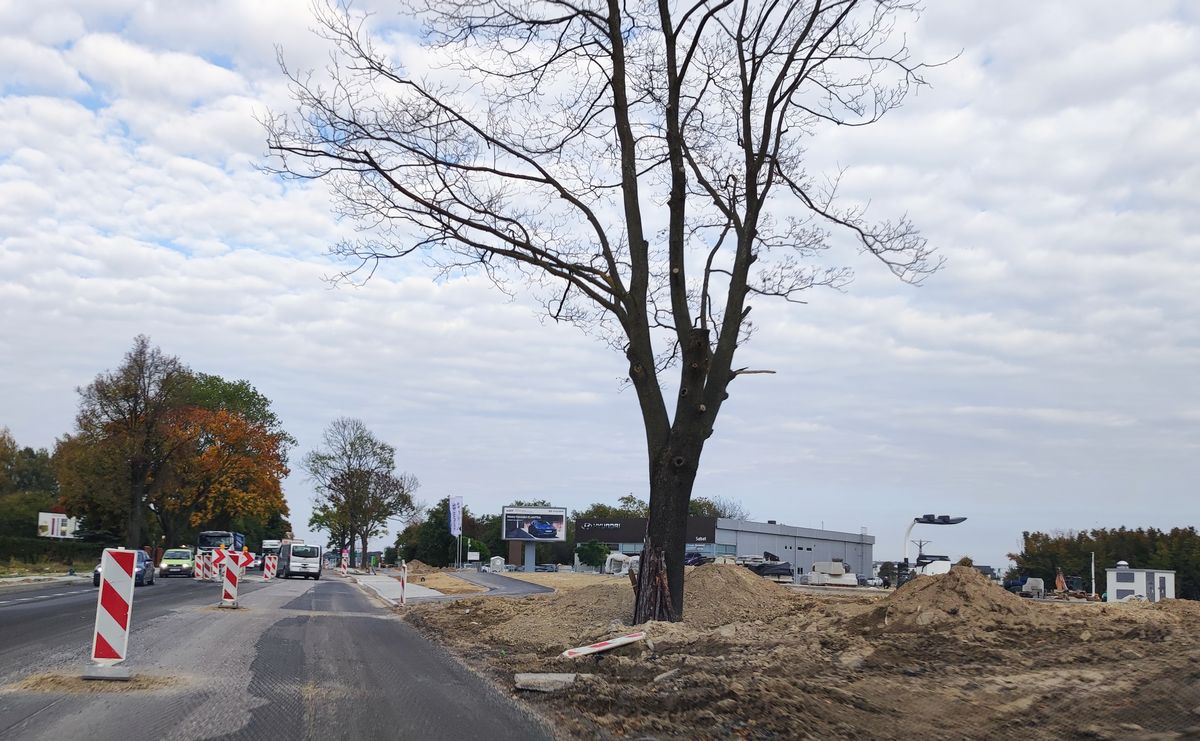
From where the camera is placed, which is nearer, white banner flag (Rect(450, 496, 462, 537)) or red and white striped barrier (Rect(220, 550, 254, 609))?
red and white striped barrier (Rect(220, 550, 254, 609))

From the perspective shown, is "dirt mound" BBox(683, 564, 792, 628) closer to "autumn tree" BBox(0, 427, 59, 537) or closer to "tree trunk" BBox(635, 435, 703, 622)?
"tree trunk" BBox(635, 435, 703, 622)

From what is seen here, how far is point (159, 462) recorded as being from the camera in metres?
64.3

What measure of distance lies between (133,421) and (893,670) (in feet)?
201

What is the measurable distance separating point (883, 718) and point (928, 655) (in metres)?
3.26

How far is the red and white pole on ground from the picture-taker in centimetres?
1120

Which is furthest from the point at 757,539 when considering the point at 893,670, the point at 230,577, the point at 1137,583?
the point at 893,670

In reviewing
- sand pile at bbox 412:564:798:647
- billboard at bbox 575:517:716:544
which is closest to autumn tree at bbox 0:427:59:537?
billboard at bbox 575:517:716:544

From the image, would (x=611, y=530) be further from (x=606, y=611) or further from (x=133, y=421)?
(x=606, y=611)

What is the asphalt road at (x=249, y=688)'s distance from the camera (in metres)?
Result: 8.59

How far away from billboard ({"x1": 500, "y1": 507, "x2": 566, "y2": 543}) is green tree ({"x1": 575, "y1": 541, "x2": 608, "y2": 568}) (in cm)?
248

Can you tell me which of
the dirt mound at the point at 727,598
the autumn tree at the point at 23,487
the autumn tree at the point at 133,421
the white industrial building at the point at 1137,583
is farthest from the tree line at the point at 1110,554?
the autumn tree at the point at 23,487

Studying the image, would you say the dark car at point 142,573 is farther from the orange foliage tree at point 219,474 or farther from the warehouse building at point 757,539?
the warehouse building at point 757,539

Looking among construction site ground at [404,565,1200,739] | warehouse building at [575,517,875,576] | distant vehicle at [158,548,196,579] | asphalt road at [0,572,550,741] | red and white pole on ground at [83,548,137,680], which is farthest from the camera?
warehouse building at [575,517,875,576]

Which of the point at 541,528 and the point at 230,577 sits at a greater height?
the point at 541,528
